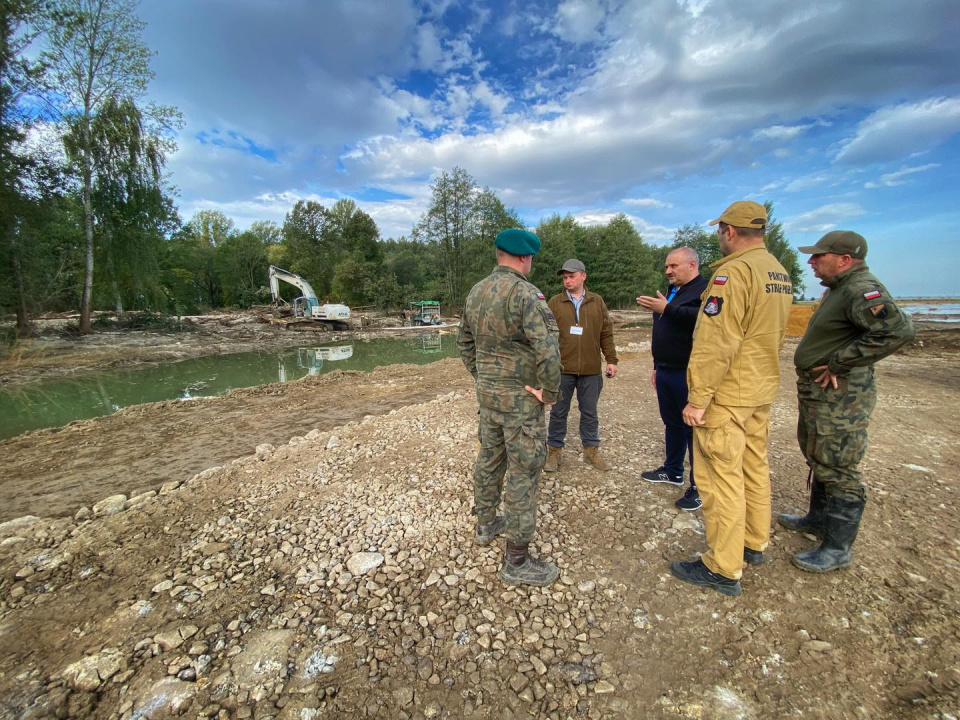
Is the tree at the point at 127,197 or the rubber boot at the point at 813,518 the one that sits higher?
the tree at the point at 127,197

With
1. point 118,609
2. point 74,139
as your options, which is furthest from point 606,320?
point 74,139

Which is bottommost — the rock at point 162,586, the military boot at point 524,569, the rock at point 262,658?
the rock at point 262,658

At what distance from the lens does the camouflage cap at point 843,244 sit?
234 centimetres

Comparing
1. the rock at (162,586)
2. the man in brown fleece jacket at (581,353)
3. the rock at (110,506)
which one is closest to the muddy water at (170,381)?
the rock at (110,506)

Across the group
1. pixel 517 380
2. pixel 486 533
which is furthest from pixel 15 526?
pixel 517 380

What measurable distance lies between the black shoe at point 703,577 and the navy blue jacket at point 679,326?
1.42 meters

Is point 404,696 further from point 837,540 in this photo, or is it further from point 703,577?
point 837,540

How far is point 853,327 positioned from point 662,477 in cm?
186

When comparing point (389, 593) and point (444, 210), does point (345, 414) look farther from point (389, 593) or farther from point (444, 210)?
point (444, 210)

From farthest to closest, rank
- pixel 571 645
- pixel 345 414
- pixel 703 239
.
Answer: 1. pixel 703 239
2. pixel 345 414
3. pixel 571 645

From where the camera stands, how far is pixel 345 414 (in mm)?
7270

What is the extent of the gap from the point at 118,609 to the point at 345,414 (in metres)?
5.00

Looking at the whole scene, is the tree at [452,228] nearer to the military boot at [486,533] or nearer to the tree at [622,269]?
the tree at [622,269]

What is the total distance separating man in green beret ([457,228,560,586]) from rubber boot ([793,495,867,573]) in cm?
152
